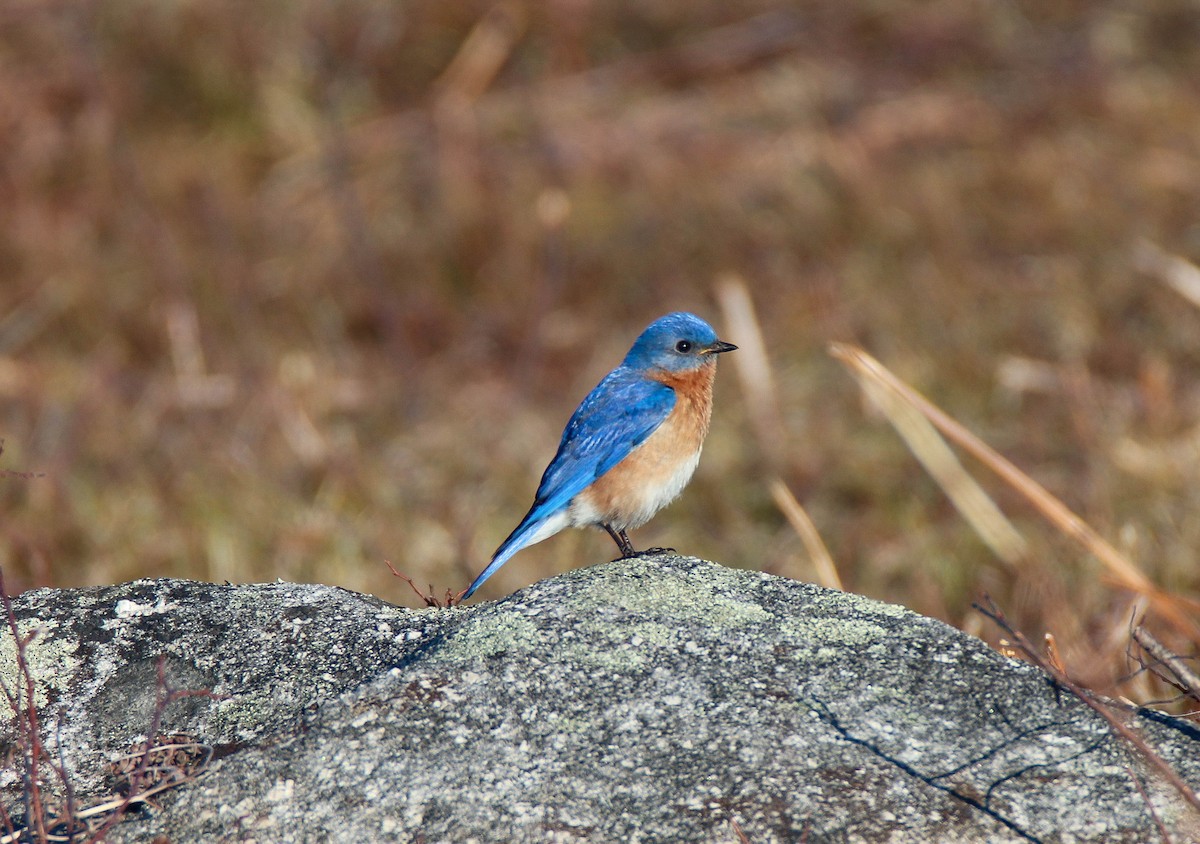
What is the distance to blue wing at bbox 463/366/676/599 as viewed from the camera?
13.8 ft

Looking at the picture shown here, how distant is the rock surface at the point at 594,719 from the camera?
238cm

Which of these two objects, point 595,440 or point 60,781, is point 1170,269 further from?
point 60,781

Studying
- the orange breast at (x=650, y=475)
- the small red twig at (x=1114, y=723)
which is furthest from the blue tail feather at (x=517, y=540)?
the small red twig at (x=1114, y=723)

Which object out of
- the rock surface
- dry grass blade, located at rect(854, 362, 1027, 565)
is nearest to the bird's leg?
the rock surface

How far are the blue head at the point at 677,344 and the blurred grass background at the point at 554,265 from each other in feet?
5.45

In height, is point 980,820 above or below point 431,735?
below

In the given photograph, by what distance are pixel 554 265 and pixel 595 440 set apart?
4.48 m

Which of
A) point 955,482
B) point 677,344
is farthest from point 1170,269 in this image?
point 677,344

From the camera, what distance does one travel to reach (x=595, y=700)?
8.58ft

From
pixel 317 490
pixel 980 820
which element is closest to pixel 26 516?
pixel 317 490

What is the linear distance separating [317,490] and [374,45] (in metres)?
4.10

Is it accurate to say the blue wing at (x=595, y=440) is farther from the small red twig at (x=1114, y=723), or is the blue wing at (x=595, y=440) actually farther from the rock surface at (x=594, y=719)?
the small red twig at (x=1114, y=723)

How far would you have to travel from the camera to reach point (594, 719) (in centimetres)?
257

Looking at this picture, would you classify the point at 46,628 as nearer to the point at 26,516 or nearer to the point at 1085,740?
the point at 1085,740
